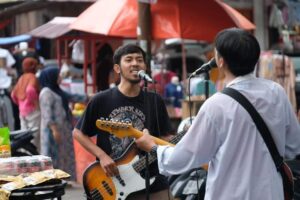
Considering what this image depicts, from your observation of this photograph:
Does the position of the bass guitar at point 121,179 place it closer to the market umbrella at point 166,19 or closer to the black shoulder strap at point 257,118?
the black shoulder strap at point 257,118

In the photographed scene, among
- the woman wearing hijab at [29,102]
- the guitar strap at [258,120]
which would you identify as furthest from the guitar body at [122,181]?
the woman wearing hijab at [29,102]

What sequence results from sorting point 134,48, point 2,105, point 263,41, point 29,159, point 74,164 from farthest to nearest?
point 263,41
point 2,105
point 74,164
point 134,48
point 29,159

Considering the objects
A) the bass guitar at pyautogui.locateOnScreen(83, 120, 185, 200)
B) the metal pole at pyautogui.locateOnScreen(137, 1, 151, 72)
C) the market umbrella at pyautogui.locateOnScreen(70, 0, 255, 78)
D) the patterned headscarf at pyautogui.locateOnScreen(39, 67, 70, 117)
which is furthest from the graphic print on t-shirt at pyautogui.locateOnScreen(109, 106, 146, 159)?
the patterned headscarf at pyautogui.locateOnScreen(39, 67, 70, 117)

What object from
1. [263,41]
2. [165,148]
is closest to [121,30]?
[165,148]

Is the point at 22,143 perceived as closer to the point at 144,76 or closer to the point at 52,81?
the point at 52,81

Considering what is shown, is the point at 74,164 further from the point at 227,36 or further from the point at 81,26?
the point at 227,36

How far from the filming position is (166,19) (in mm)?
9297

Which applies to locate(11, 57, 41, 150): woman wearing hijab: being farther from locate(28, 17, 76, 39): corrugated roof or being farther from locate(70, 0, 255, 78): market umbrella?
locate(70, 0, 255, 78): market umbrella

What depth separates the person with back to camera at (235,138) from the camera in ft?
13.5

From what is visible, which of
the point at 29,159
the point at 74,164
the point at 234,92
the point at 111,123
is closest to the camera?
the point at 234,92

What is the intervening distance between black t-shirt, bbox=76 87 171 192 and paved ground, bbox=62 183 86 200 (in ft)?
12.8

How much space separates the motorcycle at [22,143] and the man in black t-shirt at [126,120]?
4.73 m

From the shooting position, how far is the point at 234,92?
417 cm

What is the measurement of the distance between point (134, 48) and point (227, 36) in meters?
1.86
